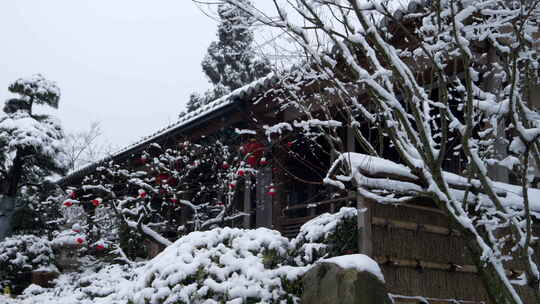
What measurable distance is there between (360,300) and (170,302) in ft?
6.06

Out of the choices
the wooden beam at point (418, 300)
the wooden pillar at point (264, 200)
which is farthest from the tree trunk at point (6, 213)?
the wooden beam at point (418, 300)

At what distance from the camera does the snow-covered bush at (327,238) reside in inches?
208

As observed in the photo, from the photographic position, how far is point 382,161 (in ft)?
16.4

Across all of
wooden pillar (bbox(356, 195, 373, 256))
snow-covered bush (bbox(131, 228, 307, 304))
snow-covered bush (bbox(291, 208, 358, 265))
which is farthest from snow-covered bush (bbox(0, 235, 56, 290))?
wooden pillar (bbox(356, 195, 373, 256))

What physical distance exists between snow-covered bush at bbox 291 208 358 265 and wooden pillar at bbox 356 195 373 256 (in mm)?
144

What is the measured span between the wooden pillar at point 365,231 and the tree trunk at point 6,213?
10.7 m

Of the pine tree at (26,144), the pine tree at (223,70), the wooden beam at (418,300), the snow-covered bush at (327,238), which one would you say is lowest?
the wooden beam at (418,300)

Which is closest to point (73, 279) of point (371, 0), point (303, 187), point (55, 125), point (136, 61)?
point (55, 125)

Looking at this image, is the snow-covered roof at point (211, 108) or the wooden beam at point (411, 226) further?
the snow-covered roof at point (211, 108)

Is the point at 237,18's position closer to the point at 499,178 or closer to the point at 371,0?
the point at 371,0

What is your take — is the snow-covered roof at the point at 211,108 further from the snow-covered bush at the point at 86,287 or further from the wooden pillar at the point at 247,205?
the snow-covered bush at the point at 86,287

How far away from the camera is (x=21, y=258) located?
39.5 ft

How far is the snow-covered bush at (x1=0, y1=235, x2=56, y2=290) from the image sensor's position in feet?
39.4

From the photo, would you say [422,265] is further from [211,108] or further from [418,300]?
[211,108]
